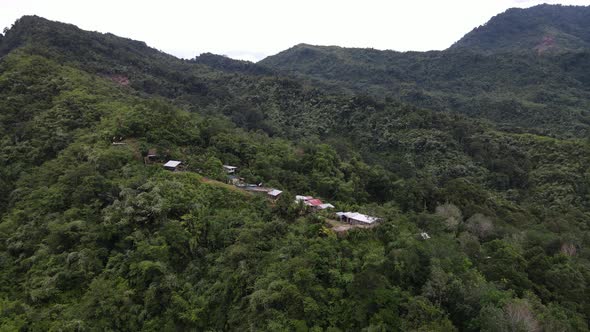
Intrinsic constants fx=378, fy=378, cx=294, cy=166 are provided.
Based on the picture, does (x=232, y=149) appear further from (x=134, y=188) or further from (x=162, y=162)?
(x=134, y=188)

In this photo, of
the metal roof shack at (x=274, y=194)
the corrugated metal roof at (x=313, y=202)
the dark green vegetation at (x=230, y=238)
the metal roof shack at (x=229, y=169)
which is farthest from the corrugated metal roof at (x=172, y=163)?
the corrugated metal roof at (x=313, y=202)

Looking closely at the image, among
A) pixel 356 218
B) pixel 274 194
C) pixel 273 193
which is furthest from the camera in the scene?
pixel 273 193

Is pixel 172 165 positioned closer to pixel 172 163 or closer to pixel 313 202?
pixel 172 163

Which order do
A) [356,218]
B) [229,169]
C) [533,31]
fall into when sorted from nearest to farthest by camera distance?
[356,218]
[229,169]
[533,31]

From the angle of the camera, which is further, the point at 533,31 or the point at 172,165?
the point at 533,31

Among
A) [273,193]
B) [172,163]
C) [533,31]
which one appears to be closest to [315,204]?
[273,193]

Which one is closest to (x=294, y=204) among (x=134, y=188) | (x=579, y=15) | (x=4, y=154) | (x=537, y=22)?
(x=134, y=188)

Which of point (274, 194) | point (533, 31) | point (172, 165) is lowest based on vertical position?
point (274, 194)

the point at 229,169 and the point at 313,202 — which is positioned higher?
the point at 229,169
